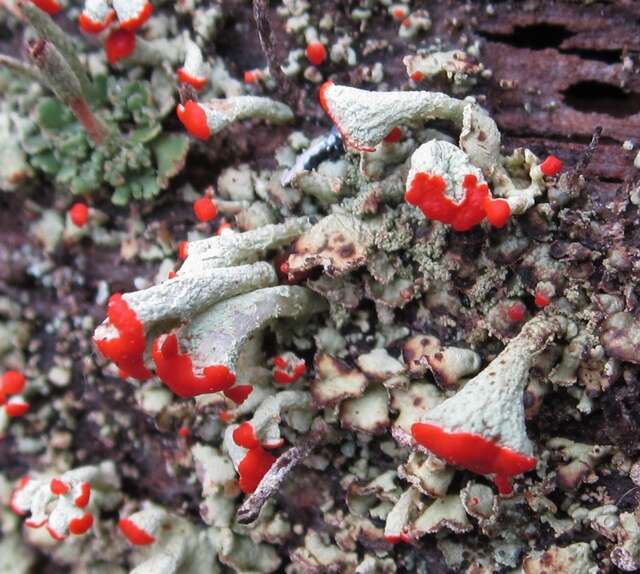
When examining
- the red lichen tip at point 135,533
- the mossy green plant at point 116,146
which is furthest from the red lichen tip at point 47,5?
the red lichen tip at point 135,533

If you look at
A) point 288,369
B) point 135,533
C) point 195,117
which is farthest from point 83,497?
point 195,117

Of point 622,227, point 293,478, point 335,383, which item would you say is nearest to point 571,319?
point 622,227

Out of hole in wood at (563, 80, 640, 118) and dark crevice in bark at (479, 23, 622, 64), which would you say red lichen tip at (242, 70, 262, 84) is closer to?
dark crevice in bark at (479, 23, 622, 64)

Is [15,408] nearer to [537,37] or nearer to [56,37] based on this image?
[56,37]

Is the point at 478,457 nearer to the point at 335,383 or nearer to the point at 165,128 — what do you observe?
the point at 335,383

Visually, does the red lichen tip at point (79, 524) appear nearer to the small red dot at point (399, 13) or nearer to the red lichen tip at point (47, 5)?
the red lichen tip at point (47, 5)
